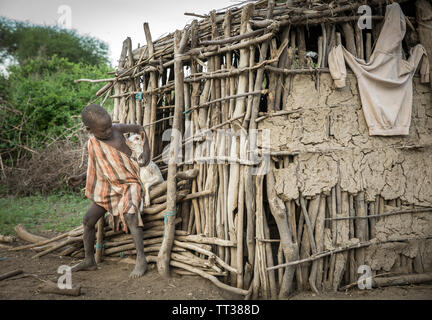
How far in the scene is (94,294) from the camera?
294cm

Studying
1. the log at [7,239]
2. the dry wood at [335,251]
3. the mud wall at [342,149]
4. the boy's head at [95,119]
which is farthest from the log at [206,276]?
the log at [7,239]

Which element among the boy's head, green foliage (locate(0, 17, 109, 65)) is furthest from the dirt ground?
green foliage (locate(0, 17, 109, 65))

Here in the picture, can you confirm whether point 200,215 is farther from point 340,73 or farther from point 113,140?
point 340,73

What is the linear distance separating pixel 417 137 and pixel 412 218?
818 millimetres

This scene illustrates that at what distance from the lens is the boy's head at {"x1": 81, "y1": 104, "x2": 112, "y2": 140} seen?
312 cm

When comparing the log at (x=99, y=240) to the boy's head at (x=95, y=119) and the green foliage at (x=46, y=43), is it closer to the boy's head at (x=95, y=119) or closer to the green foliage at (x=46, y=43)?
the boy's head at (x=95, y=119)

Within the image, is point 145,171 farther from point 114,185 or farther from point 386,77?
point 386,77

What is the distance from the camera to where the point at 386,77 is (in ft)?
10.5

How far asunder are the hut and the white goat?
0.39 metres

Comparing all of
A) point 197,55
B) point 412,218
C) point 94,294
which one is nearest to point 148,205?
point 94,294

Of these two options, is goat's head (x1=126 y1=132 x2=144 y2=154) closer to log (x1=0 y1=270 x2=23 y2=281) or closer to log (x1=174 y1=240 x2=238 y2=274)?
log (x1=174 y1=240 x2=238 y2=274)

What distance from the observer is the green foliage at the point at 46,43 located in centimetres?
1742

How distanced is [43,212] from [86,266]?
126 inches

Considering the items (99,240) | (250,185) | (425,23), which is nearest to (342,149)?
(250,185)
